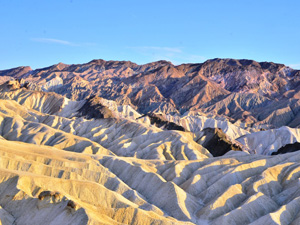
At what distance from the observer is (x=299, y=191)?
58469 mm

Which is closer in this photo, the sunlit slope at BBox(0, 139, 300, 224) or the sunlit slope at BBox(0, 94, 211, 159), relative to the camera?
the sunlit slope at BBox(0, 139, 300, 224)

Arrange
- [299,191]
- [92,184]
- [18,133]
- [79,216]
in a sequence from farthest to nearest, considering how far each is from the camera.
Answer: [18,133] → [299,191] → [92,184] → [79,216]

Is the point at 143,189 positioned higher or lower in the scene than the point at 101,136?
higher

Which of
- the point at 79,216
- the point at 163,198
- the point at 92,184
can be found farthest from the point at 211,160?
the point at 79,216

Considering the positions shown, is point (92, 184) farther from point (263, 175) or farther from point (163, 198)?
point (263, 175)

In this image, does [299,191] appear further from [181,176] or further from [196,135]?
[196,135]

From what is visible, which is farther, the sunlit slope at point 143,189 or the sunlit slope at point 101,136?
the sunlit slope at point 101,136

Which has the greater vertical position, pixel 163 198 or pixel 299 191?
pixel 299 191

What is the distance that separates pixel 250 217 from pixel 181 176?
18147 millimetres

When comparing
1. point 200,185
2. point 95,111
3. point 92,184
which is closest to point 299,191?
point 200,185

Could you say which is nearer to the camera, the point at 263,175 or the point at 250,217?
the point at 250,217

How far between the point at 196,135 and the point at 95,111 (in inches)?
1564

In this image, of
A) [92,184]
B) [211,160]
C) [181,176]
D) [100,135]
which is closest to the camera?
[92,184]

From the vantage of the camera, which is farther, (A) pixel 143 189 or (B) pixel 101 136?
(B) pixel 101 136
